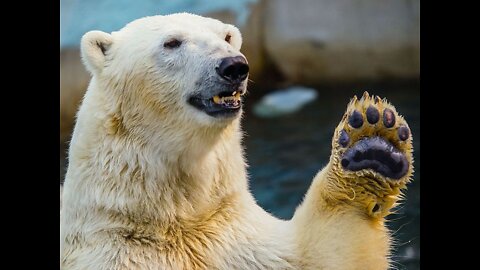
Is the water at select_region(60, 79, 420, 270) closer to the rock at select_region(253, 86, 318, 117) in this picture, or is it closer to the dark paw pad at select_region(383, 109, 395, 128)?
the rock at select_region(253, 86, 318, 117)

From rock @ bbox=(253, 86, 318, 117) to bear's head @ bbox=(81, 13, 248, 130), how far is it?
15.6ft

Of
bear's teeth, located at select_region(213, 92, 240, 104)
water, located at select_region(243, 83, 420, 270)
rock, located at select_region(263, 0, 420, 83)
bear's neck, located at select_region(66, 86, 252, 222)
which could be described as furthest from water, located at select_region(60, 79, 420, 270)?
bear's teeth, located at select_region(213, 92, 240, 104)

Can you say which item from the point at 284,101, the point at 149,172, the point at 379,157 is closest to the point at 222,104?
the point at 149,172

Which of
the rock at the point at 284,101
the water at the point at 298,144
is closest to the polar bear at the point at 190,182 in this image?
the water at the point at 298,144

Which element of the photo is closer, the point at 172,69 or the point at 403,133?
the point at 403,133

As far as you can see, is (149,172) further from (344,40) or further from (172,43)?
(344,40)

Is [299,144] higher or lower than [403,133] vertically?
higher

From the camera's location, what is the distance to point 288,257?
296 centimetres

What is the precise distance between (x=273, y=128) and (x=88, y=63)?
15.8 ft

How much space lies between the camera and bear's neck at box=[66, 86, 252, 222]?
292cm

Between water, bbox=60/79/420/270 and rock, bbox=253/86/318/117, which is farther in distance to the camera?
rock, bbox=253/86/318/117

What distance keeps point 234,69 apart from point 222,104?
0.14 meters

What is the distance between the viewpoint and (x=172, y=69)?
301 centimetres
